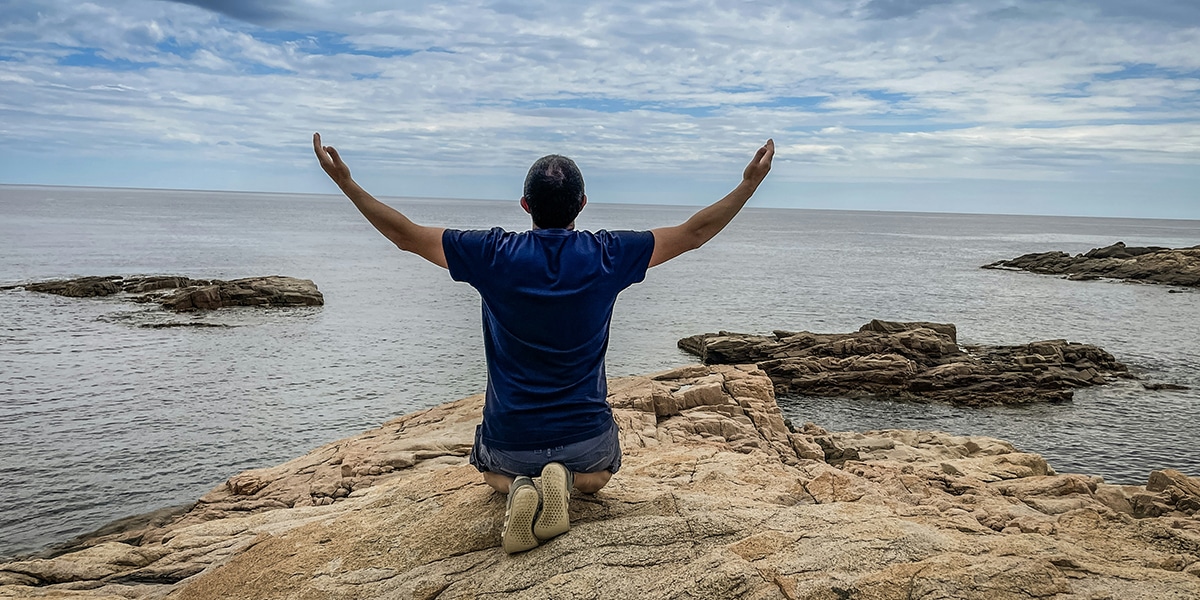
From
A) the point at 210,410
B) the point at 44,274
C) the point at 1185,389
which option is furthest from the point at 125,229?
the point at 1185,389

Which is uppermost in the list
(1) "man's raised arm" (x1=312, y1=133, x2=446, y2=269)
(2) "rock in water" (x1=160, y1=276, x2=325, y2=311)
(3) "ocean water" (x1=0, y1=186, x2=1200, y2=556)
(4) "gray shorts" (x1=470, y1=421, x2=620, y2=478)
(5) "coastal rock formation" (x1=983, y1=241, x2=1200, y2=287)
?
(1) "man's raised arm" (x1=312, y1=133, x2=446, y2=269)

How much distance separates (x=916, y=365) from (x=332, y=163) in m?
25.3

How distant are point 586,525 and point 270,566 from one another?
7.12ft

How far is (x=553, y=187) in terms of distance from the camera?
5.07 m

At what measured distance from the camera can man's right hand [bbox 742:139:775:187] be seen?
5.00 metres

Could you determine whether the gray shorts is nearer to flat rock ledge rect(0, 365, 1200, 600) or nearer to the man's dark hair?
flat rock ledge rect(0, 365, 1200, 600)

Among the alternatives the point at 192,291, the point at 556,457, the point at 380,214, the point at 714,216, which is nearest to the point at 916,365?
the point at 556,457

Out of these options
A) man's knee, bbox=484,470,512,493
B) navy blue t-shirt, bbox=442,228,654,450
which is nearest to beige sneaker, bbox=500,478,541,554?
navy blue t-shirt, bbox=442,228,654,450

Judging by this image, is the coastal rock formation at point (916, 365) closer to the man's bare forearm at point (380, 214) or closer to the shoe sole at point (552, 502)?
the shoe sole at point (552, 502)

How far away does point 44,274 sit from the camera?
51.2 metres

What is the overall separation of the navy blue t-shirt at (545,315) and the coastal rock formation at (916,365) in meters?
21.4

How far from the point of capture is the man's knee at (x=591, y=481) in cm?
577

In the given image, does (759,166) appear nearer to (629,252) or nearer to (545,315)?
(629,252)

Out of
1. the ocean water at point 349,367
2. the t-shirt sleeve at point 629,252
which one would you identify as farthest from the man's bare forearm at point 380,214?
the ocean water at point 349,367
